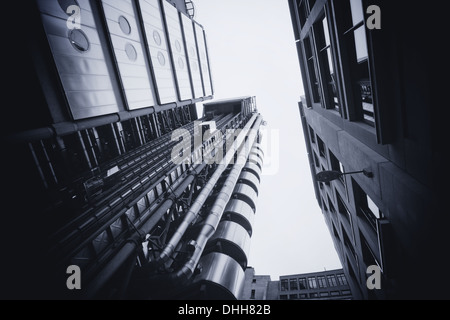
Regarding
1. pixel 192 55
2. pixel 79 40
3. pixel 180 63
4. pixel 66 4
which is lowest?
pixel 79 40

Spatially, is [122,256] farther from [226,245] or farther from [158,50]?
[158,50]

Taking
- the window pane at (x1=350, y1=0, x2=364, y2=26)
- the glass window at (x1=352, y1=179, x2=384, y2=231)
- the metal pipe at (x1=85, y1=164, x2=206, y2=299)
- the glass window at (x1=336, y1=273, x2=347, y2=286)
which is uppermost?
the window pane at (x1=350, y1=0, x2=364, y2=26)

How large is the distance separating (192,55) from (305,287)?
49.8 metres

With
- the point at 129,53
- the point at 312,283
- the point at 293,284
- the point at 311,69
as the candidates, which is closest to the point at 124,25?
the point at 129,53

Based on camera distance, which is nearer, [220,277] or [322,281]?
[220,277]

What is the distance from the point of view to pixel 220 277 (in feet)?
31.8

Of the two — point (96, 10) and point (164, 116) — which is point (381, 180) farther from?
point (164, 116)

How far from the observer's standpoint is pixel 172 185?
1153 centimetres

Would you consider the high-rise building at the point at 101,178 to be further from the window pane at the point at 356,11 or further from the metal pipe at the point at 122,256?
the window pane at the point at 356,11

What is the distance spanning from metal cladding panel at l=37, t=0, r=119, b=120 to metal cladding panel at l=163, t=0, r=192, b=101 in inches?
414

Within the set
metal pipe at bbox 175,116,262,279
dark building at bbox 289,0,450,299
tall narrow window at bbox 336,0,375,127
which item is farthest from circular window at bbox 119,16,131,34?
tall narrow window at bbox 336,0,375,127

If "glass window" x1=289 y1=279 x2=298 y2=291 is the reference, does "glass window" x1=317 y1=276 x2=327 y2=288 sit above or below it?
above

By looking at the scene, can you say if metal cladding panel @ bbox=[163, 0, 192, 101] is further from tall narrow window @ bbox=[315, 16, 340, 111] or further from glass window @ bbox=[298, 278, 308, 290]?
glass window @ bbox=[298, 278, 308, 290]

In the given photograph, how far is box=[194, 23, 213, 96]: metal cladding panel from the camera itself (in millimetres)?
32062
